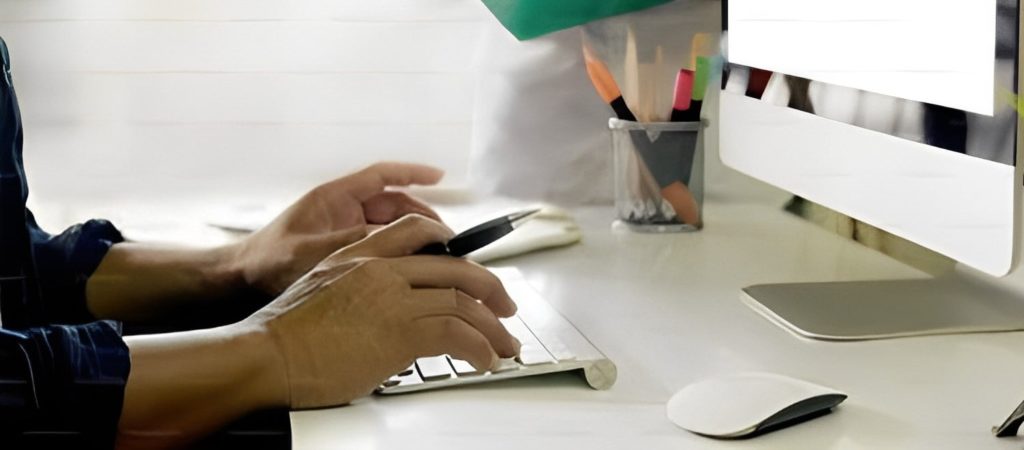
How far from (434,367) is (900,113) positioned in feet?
1.13

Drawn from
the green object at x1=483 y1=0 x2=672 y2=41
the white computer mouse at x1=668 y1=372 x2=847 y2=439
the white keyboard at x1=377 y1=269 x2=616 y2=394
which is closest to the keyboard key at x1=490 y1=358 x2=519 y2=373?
the white keyboard at x1=377 y1=269 x2=616 y2=394

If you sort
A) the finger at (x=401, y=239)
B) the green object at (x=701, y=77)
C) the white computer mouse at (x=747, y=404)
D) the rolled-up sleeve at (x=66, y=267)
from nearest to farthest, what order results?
the white computer mouse at (x=747, y=404)
the finger at (x=401, y=239)
the rolled-up sleeve at (x=66, y=267)
the green object at (x=701, y=77)

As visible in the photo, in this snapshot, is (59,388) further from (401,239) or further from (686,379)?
(686,379)

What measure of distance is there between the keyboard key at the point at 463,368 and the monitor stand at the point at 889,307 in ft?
0.87

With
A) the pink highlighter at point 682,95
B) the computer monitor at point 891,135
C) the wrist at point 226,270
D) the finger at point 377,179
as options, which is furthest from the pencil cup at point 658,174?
the wrist at point 226,270

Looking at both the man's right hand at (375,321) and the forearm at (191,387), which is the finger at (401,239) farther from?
the forearm at (191,387)

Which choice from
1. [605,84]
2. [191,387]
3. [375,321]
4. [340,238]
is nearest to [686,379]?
[375,321]

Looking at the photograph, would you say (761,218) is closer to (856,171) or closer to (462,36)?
(462,36)

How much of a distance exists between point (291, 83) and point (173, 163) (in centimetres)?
15

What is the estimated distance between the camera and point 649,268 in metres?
1.13

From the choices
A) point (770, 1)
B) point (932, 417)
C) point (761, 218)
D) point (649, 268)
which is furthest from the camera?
point (761, 218)

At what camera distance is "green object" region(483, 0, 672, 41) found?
1337 mm

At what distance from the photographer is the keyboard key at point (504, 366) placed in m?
0.76

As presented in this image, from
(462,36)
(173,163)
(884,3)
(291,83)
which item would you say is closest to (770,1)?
(884,3)
